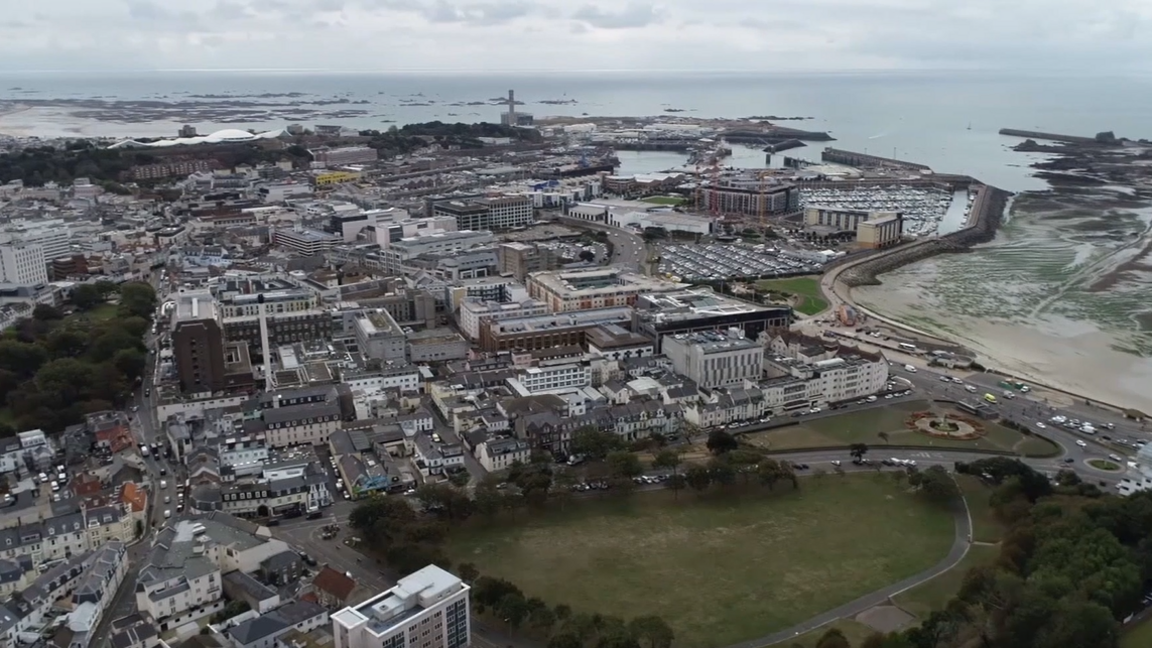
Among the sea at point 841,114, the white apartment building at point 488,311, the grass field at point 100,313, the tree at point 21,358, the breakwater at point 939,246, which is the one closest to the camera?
the tree at point 21,358

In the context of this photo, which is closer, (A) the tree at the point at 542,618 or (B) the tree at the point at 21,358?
(A) the tree at the point at 542,618

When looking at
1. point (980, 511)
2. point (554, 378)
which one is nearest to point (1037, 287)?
point (980, 511)

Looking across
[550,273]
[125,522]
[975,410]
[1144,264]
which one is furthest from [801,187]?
[125,522]

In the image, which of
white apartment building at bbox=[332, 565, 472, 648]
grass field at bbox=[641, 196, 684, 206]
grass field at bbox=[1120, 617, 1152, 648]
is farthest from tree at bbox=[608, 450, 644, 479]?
grass field at bbox=[641, 196, 684, 206]

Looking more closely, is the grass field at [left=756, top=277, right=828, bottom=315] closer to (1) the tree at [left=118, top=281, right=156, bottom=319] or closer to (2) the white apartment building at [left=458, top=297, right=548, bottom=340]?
(2) the white apartment building at [left=458, top=297, right=548, bottom=340]

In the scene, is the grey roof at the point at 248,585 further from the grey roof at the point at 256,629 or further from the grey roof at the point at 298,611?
the grey roof at the point at 256,629

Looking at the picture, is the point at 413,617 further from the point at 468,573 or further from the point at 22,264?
the point at 22,264

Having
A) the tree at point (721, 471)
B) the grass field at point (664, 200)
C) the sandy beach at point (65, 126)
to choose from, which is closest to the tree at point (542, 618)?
the tree at point (721, 471)
